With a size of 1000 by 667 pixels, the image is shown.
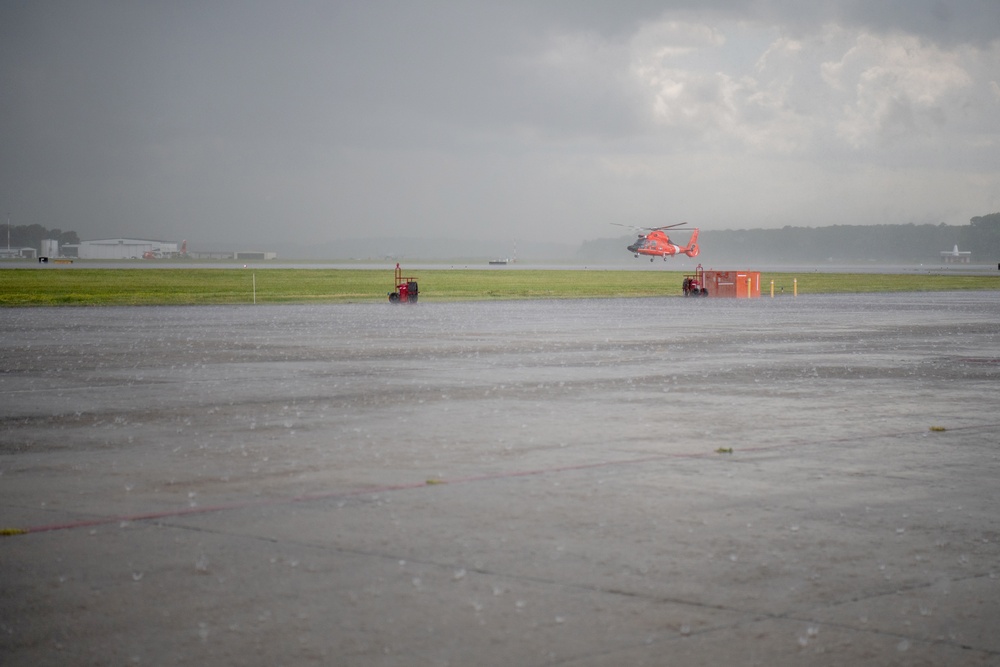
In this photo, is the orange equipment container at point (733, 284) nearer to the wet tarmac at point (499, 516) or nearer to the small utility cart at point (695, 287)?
the small utility cart at point (695, 287)

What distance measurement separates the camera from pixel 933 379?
56.2ft

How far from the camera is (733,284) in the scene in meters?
55.1

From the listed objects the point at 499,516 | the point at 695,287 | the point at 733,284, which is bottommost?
the point at 499,516

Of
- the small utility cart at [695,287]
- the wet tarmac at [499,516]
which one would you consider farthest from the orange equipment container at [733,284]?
the wet tarmac at [499,516]

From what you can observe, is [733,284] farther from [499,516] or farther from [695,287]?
[499,516]

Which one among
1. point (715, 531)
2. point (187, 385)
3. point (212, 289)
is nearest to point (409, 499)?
point (715, 531)

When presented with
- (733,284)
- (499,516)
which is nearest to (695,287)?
(733,284)

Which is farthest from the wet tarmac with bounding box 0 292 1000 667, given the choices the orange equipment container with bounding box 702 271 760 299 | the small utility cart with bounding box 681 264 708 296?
the orange equipment container with bounding box 702 271 760 299

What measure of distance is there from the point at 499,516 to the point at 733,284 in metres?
48.9

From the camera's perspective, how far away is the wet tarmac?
208 inches

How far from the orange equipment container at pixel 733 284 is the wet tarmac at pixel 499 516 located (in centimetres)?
3618

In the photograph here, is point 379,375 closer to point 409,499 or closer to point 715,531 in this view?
point 409,499

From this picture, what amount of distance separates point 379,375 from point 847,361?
8588 millimetres

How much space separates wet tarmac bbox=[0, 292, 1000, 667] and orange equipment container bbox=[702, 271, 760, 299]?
36182mm
